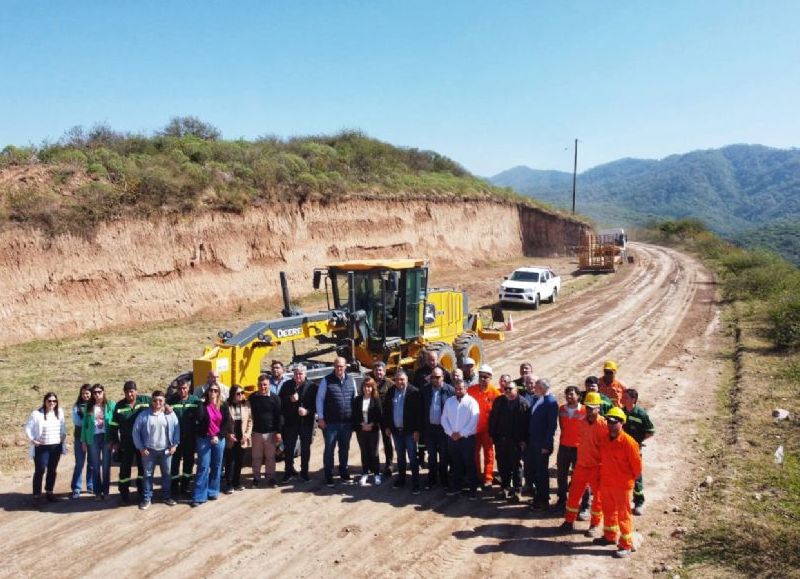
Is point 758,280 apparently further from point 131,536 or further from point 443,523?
point 131,536

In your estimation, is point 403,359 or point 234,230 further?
point 234,230

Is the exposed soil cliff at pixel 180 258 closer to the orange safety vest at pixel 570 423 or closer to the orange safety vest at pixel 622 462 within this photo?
the orange safety vest at pixel 570 423

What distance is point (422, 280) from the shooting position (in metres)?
11.9

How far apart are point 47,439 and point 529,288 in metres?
20.5

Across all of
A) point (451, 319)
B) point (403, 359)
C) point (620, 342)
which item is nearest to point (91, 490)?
point (403, 359)

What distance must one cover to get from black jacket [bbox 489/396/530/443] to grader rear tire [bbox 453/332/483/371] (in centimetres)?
512

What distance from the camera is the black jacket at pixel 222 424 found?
7645 millimetres

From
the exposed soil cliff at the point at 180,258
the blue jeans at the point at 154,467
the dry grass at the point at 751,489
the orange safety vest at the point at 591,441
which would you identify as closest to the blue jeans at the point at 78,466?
the blue jeans at the point at 154,467

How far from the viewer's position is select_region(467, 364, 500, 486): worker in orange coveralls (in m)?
8.08

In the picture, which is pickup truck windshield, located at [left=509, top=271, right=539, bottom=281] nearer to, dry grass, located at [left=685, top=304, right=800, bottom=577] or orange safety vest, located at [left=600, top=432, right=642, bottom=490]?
dry grass, located at [left=685, top=304, right=800, bottom=577]

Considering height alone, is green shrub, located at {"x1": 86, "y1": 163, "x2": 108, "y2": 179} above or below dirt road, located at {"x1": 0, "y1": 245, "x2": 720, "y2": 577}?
above

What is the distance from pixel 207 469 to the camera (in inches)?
306

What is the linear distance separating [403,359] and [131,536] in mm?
6241

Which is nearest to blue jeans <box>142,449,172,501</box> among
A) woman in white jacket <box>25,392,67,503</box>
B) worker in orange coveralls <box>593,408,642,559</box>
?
woman in white jacket <box>25,392,67,503</box>
